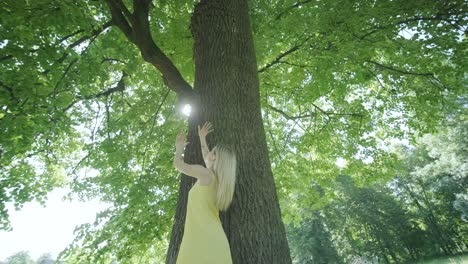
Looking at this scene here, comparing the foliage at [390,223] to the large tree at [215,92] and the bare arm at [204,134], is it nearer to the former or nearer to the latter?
the large tree at [215,92]

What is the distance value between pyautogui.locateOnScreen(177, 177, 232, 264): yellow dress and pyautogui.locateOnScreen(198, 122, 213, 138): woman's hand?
0.59 meters

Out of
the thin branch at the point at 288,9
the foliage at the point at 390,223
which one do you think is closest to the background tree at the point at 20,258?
the foliage at the point at 390,223

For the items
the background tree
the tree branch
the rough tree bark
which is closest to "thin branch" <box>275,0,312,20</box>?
the rough tree bark

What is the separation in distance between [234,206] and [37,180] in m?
8.81

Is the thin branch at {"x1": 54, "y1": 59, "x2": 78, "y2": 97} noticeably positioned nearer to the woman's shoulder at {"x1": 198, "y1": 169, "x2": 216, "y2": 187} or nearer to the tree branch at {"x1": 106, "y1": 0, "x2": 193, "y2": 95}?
the tree branch at {"x1": 106, "y1": 0, "x2": 193, "y2": 95}

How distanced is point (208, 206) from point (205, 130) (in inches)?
33.5

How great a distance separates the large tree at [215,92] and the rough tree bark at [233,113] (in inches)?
0.7

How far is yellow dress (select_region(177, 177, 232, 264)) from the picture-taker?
2.08m

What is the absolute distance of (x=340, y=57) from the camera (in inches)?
212

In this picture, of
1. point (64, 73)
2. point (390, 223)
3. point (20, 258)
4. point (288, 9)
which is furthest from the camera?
point (20, 258)

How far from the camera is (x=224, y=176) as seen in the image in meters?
2.42

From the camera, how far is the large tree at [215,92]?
3143 millimetres

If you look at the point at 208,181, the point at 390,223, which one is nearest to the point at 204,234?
the point at 208,181

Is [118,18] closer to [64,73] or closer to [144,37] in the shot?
[144,37]
